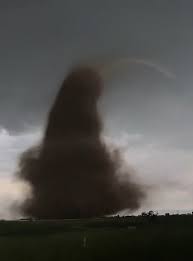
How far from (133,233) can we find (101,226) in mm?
22230

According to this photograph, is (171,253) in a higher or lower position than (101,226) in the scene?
lower

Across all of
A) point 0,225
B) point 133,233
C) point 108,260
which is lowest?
point 108,260

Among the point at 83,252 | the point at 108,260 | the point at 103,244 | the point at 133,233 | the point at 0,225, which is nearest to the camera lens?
the point at 108,260

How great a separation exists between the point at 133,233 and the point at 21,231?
27.0 meters

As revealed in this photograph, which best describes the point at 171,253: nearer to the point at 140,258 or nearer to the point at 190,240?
the point at 140,258

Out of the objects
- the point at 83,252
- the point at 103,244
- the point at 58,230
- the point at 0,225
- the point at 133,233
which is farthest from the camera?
the point at 0,225

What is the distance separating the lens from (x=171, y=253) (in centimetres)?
5809

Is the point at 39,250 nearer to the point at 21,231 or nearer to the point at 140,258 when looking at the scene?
the point at 140,258

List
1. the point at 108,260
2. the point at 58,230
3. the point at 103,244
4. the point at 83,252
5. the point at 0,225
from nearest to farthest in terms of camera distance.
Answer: the point at 108,260, the point at 83,252, the point at 103,244, the point at 58,230, the point at 0,225

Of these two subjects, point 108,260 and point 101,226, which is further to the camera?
point 101,226

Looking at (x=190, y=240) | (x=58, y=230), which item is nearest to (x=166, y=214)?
(x=58, y=230)

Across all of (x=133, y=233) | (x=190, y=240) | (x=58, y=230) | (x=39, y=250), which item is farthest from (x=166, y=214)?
(x=39, y=250)

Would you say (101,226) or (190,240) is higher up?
(101,226)

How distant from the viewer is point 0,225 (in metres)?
108
